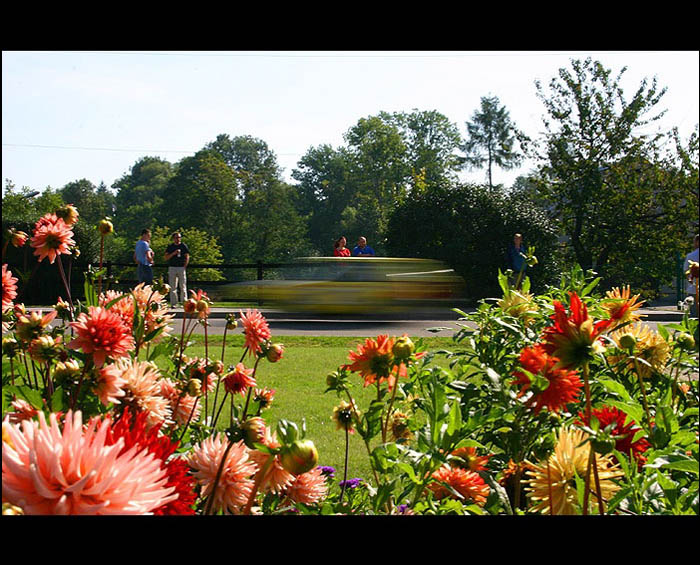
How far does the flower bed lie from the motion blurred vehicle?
1.00 m

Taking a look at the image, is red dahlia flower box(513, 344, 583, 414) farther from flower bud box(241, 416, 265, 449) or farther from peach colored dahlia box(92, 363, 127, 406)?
peach colored dahlia box(92, 363, 127, 406)

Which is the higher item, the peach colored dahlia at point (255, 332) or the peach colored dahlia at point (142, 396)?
the peach colored dahlia at point (255, 332)

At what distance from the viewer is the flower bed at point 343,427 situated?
37 cm

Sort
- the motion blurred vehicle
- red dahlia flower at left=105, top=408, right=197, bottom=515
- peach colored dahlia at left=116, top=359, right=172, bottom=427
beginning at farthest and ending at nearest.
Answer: the motion blurred vehicle → peach colored dahlia at left=116, top=359, right=172, bottom=427 → red dahlia flower at left=105, top=408, right=197, bottom=515

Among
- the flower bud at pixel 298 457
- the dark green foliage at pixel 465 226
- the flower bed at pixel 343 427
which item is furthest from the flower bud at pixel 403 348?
the dark green foliage at pixel 465 226

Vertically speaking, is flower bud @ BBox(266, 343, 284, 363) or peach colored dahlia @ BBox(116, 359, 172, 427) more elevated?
flower bud @ BBox(266, 343, 284, 363)

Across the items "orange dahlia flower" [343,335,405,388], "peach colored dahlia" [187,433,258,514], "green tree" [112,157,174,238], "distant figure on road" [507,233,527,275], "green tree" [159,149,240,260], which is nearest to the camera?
"peach colored dahlia" [187,433,258,514]

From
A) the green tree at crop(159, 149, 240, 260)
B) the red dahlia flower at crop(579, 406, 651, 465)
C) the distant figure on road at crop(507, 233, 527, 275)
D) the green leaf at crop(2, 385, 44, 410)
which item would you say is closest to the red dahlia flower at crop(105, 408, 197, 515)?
the green leaf at crop(2, 385, 44, 410)

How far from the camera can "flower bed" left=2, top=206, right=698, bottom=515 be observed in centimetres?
37

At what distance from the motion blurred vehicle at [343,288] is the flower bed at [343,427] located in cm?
100

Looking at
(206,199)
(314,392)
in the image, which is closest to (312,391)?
(314,392)

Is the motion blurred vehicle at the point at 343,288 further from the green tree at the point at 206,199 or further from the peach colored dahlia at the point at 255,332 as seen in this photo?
the green tree at the point at 206,199
